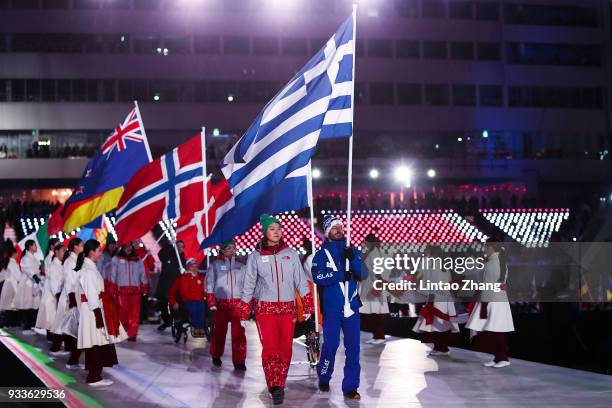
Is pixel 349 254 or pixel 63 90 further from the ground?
pixel 63 90

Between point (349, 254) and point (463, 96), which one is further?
point (463, 96)

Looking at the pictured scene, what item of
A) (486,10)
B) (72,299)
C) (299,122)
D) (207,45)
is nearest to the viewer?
(299,122)

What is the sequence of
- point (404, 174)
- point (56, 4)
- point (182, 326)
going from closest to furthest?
point (182, 326) → point (404, 174) → point (56, 4)

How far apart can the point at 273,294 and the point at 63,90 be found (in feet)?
173

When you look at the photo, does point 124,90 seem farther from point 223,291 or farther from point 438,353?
point 438,353

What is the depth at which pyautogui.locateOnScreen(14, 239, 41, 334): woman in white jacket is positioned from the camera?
24766mm

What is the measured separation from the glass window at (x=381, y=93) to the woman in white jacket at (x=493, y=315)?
4860 cm

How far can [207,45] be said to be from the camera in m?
61.7

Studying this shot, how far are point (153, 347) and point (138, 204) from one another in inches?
115

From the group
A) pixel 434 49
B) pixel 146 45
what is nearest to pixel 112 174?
pixel 146 45

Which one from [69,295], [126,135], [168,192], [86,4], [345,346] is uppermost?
[86,4]

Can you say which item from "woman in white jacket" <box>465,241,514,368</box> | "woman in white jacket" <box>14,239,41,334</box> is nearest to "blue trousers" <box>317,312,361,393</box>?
"woman in white jacket" <box>465,241,514,368</box>

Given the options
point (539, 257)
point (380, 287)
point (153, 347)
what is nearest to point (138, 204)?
point (153, 347)

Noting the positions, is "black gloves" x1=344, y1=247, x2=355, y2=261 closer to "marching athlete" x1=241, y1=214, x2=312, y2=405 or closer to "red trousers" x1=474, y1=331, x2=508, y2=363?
"marching athlete" x1=241, y1=214, x2=312, y2=405
